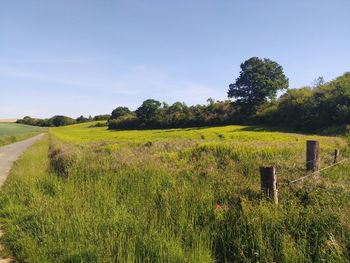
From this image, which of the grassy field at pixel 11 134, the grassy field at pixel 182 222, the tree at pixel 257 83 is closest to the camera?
the grassy field at pixel 182 222

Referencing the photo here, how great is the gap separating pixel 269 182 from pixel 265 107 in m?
59.2

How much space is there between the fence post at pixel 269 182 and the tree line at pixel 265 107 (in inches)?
1567

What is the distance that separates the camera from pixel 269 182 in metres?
6.19

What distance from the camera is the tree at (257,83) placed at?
219ft

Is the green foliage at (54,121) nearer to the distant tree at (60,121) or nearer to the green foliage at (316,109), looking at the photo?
the distant tree at (60,121)

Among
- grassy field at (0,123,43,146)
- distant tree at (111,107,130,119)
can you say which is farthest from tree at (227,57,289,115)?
distant tree at (111,107,130,119)

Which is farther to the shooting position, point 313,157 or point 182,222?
point 313,157

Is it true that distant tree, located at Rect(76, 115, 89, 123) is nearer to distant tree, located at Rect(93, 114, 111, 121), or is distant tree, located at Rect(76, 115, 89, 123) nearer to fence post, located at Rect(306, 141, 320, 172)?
distant tree, located at Rect(93, 114, 111, 121)

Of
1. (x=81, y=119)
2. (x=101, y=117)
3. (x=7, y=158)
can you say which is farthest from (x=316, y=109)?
(x=81, y=119)

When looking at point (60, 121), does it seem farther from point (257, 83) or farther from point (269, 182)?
point (269, 182)

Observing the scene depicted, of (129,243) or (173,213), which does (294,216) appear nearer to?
(173,213)

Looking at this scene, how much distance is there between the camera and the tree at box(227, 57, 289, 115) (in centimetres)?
6681

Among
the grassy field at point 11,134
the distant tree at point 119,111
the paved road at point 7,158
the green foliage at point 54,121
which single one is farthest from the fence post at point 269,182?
the green foliage at point 54,121

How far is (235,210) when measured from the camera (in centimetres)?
619
